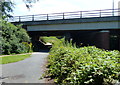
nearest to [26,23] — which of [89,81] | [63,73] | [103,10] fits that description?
[103,10]

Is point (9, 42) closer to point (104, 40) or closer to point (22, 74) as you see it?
point (22, 74)

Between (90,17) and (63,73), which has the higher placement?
(90,17)

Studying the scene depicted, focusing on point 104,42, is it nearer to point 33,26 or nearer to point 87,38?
point 87,38

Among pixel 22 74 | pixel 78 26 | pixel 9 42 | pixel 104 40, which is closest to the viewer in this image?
pixel 22 74

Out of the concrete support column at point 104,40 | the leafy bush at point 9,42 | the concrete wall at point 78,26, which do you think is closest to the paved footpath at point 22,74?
the leafy bush at point 9,42

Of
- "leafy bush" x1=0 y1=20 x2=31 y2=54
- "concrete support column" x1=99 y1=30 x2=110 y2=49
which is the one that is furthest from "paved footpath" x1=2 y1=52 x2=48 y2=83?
"concrete support column" x1=99 y1=30 x2=110 y2=49

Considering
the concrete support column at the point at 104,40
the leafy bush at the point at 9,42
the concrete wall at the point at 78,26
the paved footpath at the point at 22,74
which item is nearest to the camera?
the paved footpath at the point at 22,74

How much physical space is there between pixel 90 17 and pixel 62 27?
15.0 feet

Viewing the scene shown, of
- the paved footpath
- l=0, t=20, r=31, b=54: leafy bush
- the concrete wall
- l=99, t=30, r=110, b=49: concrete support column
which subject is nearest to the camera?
the paved footpath

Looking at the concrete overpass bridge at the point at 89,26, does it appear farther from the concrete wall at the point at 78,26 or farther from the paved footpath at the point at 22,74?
the paved footpath at the point at 22,74

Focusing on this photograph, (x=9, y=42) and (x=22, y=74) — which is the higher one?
(x=9, y=42)

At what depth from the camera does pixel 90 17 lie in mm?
20969

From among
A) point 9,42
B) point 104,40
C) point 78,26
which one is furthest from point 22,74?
point 78,26

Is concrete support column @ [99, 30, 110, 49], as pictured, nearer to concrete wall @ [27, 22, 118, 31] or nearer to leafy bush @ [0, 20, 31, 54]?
concrete wall @ [27, 22, 118, 31]
